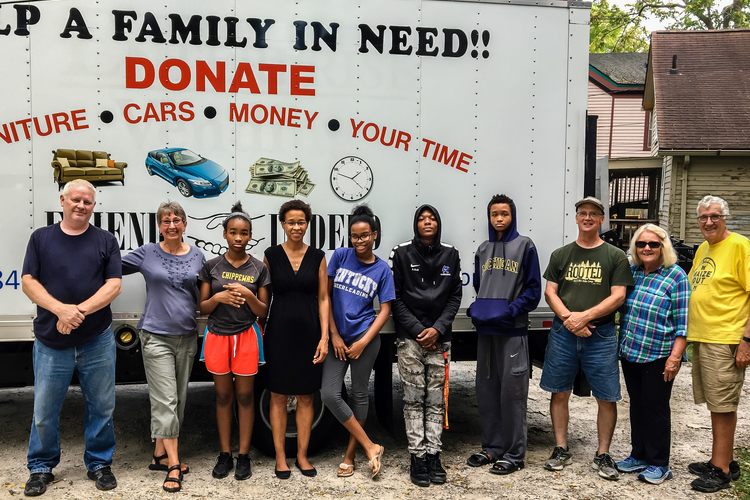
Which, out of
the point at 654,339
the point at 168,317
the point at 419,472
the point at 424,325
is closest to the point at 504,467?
the point at 419,472

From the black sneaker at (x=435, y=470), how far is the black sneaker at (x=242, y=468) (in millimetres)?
1116

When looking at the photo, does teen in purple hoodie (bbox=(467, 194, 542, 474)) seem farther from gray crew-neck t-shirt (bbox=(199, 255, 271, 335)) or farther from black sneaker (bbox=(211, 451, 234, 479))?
black sneaker (bbox=(211, 451, 234, 479))


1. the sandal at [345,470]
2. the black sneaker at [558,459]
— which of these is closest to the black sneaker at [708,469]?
the black sneaker at [558,459]

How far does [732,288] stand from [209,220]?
3.27 metres

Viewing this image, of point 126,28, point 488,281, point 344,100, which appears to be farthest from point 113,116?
point 488,281

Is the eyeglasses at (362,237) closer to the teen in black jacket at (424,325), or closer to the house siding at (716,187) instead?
the teen in black jacket at (424,325)

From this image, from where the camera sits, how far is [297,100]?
376 centimetres

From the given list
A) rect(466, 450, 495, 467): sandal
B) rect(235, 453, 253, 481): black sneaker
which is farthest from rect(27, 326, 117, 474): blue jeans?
rect(466, 450, 495, 467): sandal

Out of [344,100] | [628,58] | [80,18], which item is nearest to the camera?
[80,18]

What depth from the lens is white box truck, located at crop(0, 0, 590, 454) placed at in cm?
356

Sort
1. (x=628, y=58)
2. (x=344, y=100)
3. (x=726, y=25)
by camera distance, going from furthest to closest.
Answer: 1. (x=726, y=25)
2. (x=628, y=58)
3. (x=344, y=100)

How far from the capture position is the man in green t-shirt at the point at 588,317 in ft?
12.2

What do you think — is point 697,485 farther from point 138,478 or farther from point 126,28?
point 126,28

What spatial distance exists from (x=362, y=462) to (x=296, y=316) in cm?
117
